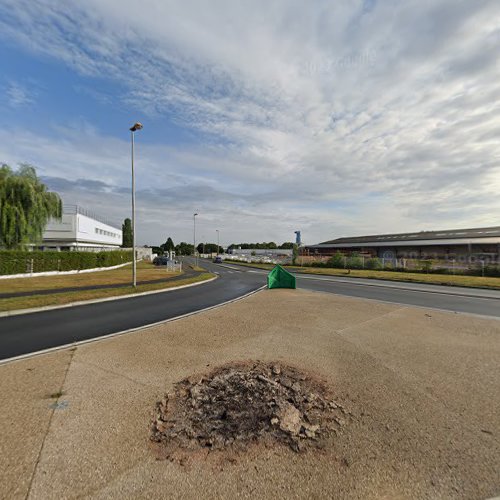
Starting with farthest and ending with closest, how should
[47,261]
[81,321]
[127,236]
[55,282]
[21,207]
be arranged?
1. [127,236]
2. [47,261]
3. [21,207]
4. [55,282]
5. [81,321]

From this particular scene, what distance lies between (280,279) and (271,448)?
13.8m

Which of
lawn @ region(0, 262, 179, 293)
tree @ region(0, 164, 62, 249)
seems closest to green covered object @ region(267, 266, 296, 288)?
lawn @ region(0, 262, 179, 293)

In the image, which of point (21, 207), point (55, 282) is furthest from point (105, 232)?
point (55, 282)

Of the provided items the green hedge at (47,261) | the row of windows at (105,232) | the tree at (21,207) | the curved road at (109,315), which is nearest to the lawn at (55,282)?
the green hedge at (47,261)

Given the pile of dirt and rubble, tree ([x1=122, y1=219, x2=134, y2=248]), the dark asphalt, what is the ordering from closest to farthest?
the pile of dirt and rubble, the dark asphalt, tree ([x1=122, y1=219, x2=134, y2=248])

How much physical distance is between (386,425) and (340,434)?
61 centimetres

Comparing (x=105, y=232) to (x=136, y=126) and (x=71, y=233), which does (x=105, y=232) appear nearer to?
(x=71, y=233)

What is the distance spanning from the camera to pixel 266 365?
15.8 feet

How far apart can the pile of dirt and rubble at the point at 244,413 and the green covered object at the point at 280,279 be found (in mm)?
11912

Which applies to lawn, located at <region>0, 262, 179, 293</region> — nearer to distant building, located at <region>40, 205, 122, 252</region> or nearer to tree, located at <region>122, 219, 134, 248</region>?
distant building, located at <region>40, 205, 122, 252</region>

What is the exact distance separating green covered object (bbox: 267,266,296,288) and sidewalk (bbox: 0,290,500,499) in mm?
9371

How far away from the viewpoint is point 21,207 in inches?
885

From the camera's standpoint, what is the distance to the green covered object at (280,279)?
53.3 ft

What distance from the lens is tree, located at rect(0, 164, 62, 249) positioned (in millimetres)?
22078
